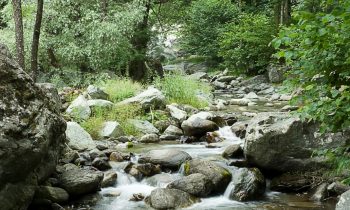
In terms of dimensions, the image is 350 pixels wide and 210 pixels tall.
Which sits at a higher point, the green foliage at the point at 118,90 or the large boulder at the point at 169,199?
the green foliage at the point at 118,90

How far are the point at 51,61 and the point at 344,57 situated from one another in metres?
14.8

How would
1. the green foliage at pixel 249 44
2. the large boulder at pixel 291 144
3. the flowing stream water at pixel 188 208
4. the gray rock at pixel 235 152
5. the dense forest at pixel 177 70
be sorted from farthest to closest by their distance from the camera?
the green foliage at pixel 249 44, the gray rock at pixel 235 152, the large boulder at pixel 291 144, the flowing stream water at pixel 188 208, the dense forest at pixel 177 70

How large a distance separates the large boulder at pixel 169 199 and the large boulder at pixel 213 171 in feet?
2.01

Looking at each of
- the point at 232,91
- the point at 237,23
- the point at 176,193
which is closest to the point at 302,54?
the point at 176,193

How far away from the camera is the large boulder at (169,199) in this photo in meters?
6.58

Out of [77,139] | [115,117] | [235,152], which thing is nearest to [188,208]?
[235,152]

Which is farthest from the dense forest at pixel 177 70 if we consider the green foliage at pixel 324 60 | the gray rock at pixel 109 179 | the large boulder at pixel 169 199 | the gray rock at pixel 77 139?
the gray rock at pixel 109 179

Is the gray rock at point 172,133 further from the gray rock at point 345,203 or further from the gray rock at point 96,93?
the gray rock at point 345,203

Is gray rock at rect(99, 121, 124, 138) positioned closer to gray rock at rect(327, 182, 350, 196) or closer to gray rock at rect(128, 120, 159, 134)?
gray rock at rect(128, 120, 159, 134)

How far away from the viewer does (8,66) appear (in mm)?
5789

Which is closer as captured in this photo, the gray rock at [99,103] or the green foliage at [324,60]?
the green foliage at [324,60]

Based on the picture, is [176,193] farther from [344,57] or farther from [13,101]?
[344,57]

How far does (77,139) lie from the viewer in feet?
30.7

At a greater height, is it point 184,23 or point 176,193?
point 184,23
